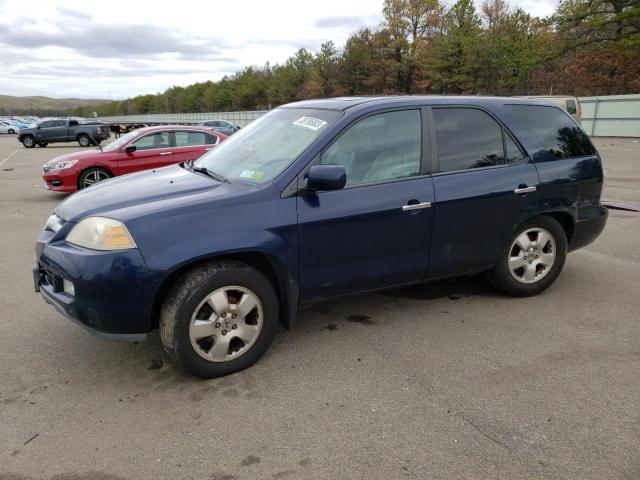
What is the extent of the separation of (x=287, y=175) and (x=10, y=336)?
2.49m

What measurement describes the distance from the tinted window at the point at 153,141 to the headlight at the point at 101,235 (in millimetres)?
7969

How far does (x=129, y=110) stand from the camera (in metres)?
174

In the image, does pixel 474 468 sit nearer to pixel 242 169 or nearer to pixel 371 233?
pixel 371 233

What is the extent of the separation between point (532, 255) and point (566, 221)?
543 mm

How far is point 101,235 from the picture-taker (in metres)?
3.05

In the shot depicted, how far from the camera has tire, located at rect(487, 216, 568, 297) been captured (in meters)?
4.40

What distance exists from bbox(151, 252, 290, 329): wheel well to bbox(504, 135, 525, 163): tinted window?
2215mm

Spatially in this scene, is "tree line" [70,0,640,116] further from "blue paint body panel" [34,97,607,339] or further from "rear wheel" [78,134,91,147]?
"blue paint body panel" [34,97,607,339]

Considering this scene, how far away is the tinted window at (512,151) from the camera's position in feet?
14.0

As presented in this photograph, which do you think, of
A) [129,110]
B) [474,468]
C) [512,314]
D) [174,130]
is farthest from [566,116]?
[129,110]

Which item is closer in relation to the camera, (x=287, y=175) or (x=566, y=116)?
(x=287, y=175)

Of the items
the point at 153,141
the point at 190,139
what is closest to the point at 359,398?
the point at 153,141

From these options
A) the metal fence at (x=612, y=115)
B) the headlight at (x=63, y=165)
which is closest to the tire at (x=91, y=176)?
the headlight at (x=63, y=165)

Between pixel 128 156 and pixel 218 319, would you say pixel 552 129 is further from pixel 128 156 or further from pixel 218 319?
pixel 128 156
